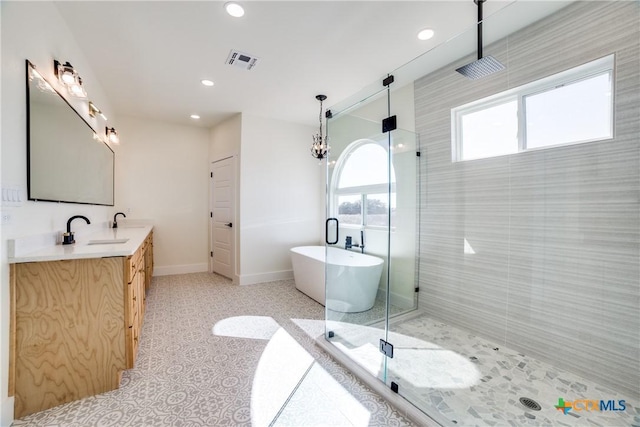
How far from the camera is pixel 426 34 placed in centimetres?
235

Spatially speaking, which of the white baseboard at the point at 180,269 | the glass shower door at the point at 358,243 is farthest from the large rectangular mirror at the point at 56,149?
the glass shower door at the point at 358,243

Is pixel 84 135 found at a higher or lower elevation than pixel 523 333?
higher

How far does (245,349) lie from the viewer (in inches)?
92.7

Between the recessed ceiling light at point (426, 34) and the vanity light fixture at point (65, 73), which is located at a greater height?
the recessed ceiling light at point (426, 34)

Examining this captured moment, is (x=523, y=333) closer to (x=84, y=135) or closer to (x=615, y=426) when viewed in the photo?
(x=615, y=426)

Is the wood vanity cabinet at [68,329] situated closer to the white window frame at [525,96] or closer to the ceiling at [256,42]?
the ceiling at [256,42]

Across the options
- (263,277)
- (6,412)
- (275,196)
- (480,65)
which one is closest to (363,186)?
(275,196)

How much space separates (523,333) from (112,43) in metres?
4.58

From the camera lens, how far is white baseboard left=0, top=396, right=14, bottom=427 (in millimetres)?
1425

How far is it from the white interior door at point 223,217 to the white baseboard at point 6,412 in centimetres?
295

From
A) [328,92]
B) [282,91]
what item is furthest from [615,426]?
[282,91]

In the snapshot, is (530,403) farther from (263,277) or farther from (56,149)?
(56,149)

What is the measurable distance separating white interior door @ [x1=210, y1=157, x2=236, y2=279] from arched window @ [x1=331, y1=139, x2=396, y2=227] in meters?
1.84

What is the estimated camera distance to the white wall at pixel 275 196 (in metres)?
4.33
